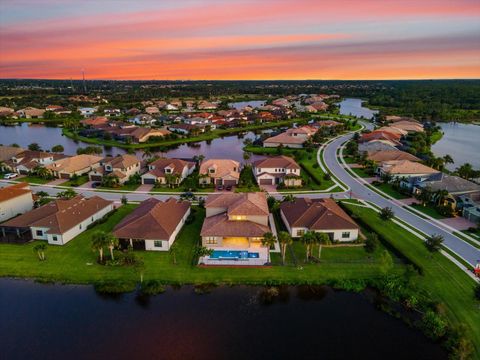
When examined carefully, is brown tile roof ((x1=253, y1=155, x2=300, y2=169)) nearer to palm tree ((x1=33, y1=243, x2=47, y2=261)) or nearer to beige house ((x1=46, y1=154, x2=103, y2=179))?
beige house ((x1=46, y1=154, x2=103, y2=179))

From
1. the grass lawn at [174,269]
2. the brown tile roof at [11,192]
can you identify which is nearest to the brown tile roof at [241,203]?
the grass lawn at [174,269]

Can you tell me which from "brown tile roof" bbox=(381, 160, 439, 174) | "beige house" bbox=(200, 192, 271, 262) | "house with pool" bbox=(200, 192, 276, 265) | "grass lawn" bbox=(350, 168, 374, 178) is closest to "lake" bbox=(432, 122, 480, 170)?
"brown tile roof" bbox=(381, 160, 439, 174)

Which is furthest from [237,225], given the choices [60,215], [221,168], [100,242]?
[221,168]

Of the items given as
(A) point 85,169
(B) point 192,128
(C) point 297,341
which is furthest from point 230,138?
(C) point 297,341

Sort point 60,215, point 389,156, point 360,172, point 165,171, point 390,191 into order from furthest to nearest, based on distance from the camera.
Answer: point 389,156 → point 360,172 → point 165,171 → point 390,191 → point 60,215

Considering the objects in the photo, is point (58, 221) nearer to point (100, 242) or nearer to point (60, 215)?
point (60, 215)

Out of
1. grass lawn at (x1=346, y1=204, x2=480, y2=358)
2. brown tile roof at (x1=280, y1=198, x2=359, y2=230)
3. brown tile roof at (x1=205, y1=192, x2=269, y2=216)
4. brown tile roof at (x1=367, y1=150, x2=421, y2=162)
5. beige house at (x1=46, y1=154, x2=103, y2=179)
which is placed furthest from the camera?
brown tile roof at (x1=367, y1=150, x2=421, y2=162)
